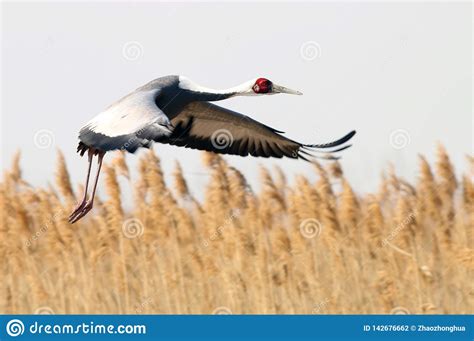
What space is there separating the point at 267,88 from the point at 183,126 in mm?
1121

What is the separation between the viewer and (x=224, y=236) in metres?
8.90

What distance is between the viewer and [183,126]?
8.92 meters

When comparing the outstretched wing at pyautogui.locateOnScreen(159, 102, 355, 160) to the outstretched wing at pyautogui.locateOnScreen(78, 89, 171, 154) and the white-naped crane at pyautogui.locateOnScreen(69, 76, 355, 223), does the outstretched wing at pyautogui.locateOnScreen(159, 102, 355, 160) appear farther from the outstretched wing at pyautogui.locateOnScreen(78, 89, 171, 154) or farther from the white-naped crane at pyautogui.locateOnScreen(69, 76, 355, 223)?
the outstretched wing at pyautogui.locateOnScreen(78, 89, 171, 154)

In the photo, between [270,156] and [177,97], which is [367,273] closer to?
[270,156]

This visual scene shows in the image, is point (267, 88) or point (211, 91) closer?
point (211, 91)

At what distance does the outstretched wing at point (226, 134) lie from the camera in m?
8.71

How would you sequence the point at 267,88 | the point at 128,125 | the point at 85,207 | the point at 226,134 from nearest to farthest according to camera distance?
the point at 128,125 < the point at 85,207 < the point at 267,88 < the point at 226,134

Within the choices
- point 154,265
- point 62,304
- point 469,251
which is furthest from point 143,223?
point 469,251

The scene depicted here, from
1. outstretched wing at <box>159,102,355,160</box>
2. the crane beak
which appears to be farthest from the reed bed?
the crane beak

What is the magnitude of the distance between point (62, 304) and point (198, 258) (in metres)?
1.25

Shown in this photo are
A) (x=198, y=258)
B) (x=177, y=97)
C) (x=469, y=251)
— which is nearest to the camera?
(x=469, y=251)

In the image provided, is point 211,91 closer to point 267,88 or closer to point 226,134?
point 267,88

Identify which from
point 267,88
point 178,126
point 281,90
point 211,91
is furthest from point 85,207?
point 281,90

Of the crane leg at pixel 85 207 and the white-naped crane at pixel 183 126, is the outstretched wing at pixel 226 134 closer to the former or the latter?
the white-naped crane at pixel 183 126
